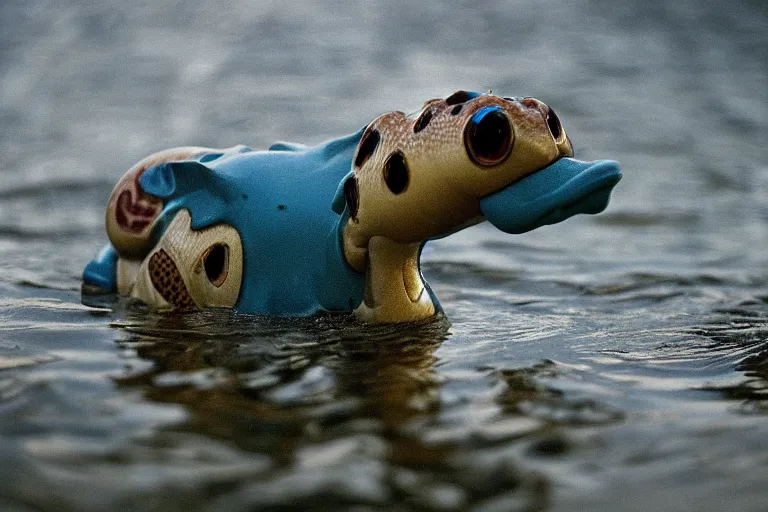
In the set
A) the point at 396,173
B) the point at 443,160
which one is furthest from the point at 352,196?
the point at 443,160

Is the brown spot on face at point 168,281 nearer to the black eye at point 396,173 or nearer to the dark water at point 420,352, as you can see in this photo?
the dark water at point 420,352

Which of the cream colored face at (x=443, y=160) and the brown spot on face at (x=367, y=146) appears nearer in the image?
the cream colored face at (x=443, y=160)

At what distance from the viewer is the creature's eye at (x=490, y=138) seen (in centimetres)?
249

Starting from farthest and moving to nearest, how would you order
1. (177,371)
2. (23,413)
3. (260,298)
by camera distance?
(260,298)
(177,371)
(23,413)

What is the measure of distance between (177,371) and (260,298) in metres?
0.49

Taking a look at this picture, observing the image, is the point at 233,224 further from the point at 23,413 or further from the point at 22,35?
the point at 22,35

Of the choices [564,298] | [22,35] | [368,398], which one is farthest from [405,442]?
[22,35]

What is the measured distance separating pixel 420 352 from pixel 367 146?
536mm

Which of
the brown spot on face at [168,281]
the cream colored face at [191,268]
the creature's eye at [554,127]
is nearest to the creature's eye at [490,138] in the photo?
the creature's eye at [554,127]

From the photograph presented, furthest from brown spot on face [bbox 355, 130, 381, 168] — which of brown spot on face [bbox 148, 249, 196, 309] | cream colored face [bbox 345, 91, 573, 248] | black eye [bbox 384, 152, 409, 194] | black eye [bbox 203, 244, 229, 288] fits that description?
brown spot on face [bbox 148, 249, 196, 309]

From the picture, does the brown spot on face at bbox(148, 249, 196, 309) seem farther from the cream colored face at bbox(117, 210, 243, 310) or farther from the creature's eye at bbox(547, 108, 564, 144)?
the creature's eye at bbox(547, 108, 564, 144)

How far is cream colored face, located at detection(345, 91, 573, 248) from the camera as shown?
2.50 meters

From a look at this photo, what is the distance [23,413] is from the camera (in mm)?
2143

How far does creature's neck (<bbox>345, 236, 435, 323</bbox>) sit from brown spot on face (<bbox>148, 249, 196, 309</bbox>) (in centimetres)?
50
